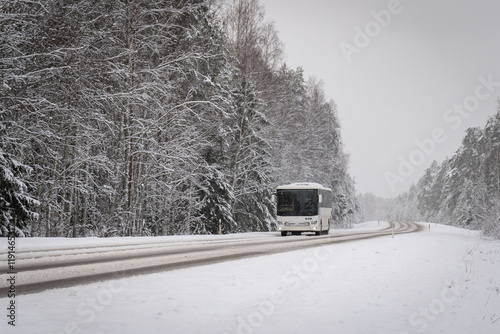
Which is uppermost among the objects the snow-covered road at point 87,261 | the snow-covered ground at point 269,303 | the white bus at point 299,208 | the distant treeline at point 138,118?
the distant treeline at point 138,118

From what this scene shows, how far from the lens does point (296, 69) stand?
55625 mm

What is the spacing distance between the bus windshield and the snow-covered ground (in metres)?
15.6

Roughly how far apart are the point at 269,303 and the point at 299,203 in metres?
20.3

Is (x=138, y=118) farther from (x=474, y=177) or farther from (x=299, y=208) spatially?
(x=474, y=177)

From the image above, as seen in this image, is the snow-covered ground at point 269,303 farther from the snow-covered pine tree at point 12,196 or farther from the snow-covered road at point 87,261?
the snow-covered pine tree at point 12,196

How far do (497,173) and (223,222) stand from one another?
42.3 metres

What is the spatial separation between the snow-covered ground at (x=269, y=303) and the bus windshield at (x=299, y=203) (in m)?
15.6

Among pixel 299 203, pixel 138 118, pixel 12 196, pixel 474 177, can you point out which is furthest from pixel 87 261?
pixel 474 177

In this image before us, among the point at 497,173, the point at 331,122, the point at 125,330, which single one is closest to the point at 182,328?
the point at 125,330

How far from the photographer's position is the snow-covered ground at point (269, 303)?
223 inches

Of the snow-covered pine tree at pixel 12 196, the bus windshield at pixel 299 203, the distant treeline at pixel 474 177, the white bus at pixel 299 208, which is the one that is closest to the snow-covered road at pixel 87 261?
the snow-covered pine tree at pixel 12 196

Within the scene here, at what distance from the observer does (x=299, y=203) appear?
27.2 m

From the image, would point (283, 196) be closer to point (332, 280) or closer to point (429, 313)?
point (332, 280)

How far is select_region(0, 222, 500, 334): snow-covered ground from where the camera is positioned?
5664 mm
